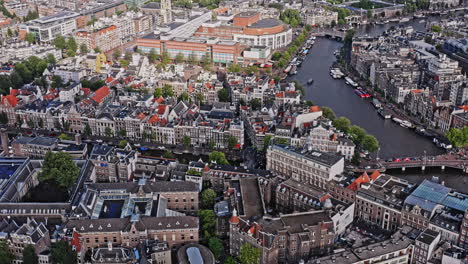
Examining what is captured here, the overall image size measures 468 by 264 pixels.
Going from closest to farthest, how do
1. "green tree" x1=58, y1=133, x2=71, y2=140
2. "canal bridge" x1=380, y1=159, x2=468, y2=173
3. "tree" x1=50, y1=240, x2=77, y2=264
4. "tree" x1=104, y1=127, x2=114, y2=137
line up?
"tree" x1=50, y1=240, x2=77, y2=264
"canal bridge" x1=380, y1=159, x2=468, y2=173
"green tree" x1=58, y1=133, x2=71, y2=140
"tree" x1=104, y1=127, x2=114, y2=137

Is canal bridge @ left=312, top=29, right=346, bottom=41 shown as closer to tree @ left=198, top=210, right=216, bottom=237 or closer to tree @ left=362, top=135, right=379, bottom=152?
tree @ left=362, top=135, right=379, bottom=152

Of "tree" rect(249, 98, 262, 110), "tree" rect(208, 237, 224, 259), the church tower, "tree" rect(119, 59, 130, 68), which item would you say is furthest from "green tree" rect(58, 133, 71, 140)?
the church tower

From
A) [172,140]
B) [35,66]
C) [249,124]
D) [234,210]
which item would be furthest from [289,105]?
[35,66]

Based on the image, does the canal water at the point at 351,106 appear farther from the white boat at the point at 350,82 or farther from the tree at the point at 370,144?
the tree at the point at 370,144

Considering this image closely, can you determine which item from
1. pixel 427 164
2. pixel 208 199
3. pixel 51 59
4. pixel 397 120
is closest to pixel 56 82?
pixel 51 59

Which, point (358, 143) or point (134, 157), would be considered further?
point (358, 143)

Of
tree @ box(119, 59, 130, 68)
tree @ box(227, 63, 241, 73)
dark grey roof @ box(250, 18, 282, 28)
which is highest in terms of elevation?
dark grey roof @ box(250, 18, 282, 28)

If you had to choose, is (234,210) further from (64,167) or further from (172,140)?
(172,140)

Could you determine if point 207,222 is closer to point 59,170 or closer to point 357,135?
point 59,170
